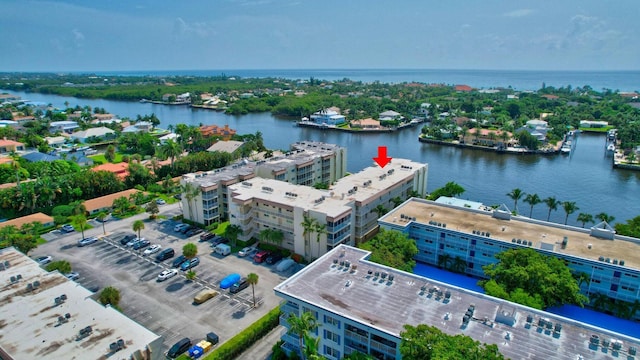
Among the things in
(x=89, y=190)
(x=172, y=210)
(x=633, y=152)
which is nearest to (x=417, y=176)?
(x=172, y=210)

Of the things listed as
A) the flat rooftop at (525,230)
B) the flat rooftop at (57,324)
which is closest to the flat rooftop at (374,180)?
the flat rooftop at (525,230)

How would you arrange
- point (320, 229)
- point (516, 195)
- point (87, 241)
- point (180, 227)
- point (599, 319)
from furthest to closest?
1. point (516, 195)
2. point (180, 227)
3. point (87, 241)
4. point (320, 229)
5. point (599, 319)

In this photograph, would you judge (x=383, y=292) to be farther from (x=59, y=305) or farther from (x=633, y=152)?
(x=633, y=152)

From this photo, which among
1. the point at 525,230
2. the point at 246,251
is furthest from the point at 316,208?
the point at 525,230

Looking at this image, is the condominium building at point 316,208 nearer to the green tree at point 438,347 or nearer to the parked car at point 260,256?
the parked car at point 260,256

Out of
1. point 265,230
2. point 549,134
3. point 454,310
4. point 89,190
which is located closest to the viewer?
point 454,310

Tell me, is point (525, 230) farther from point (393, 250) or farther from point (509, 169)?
point (509, 169)
